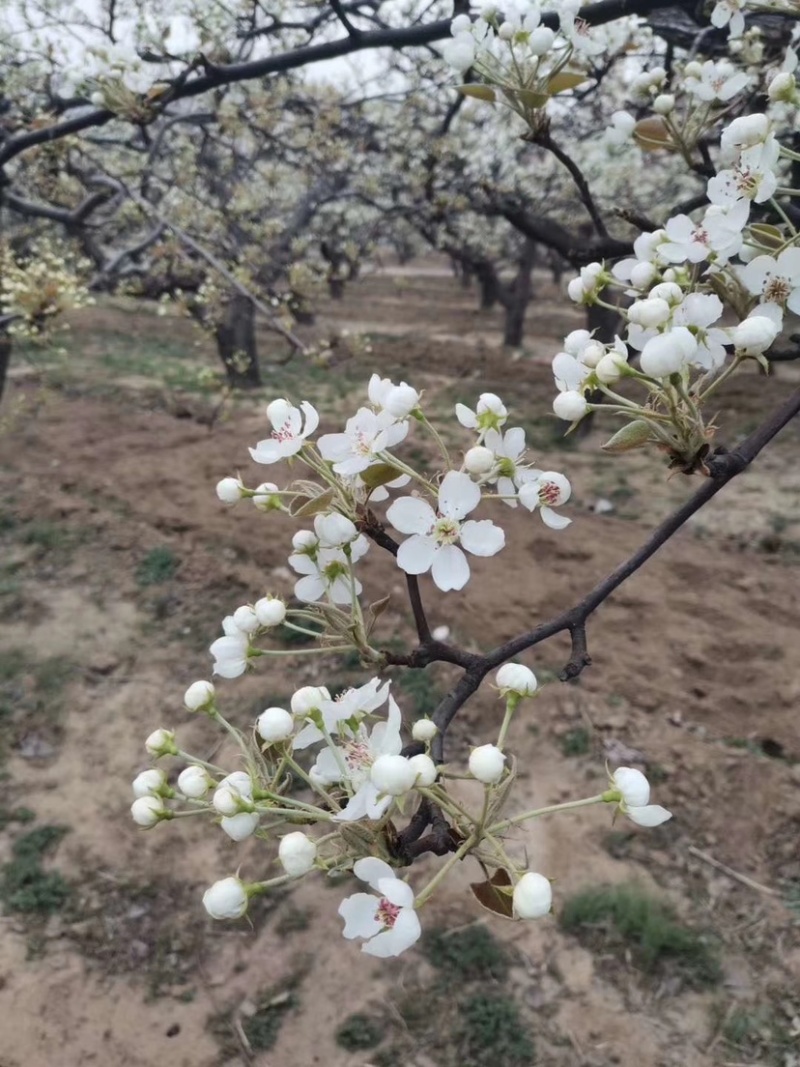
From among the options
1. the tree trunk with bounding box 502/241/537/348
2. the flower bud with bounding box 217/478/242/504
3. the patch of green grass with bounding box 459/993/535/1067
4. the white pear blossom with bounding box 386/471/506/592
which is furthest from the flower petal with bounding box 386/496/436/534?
the tree trunk with bounding box 502/241/537/348

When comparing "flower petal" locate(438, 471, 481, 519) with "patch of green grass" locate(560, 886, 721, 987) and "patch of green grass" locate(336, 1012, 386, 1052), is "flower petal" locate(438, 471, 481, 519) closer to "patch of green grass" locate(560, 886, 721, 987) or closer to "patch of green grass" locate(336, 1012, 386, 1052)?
"patch of green grass" locate(336, 1012, 386, 1052)

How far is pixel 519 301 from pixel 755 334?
1100 centimetres

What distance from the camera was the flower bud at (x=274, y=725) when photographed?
2.93 ft

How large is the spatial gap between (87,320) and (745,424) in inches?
417

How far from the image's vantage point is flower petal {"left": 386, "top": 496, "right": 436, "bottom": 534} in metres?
0.93

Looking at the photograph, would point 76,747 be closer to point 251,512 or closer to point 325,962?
point 325,962

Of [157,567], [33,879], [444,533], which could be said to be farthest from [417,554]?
[157,567]

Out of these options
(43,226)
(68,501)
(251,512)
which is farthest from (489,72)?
(43,226)

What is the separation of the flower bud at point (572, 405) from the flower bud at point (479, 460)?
0.10 m

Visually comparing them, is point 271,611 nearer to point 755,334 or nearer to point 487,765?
point 487,765

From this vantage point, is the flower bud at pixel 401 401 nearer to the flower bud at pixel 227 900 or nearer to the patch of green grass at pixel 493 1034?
the flower bud at pixel 227 900

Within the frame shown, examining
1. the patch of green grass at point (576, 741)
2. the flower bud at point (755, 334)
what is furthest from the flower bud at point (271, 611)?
the patch of green grass at point (576, 741)

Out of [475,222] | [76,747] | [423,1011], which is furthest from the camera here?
[475,222]

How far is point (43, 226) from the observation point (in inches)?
350
